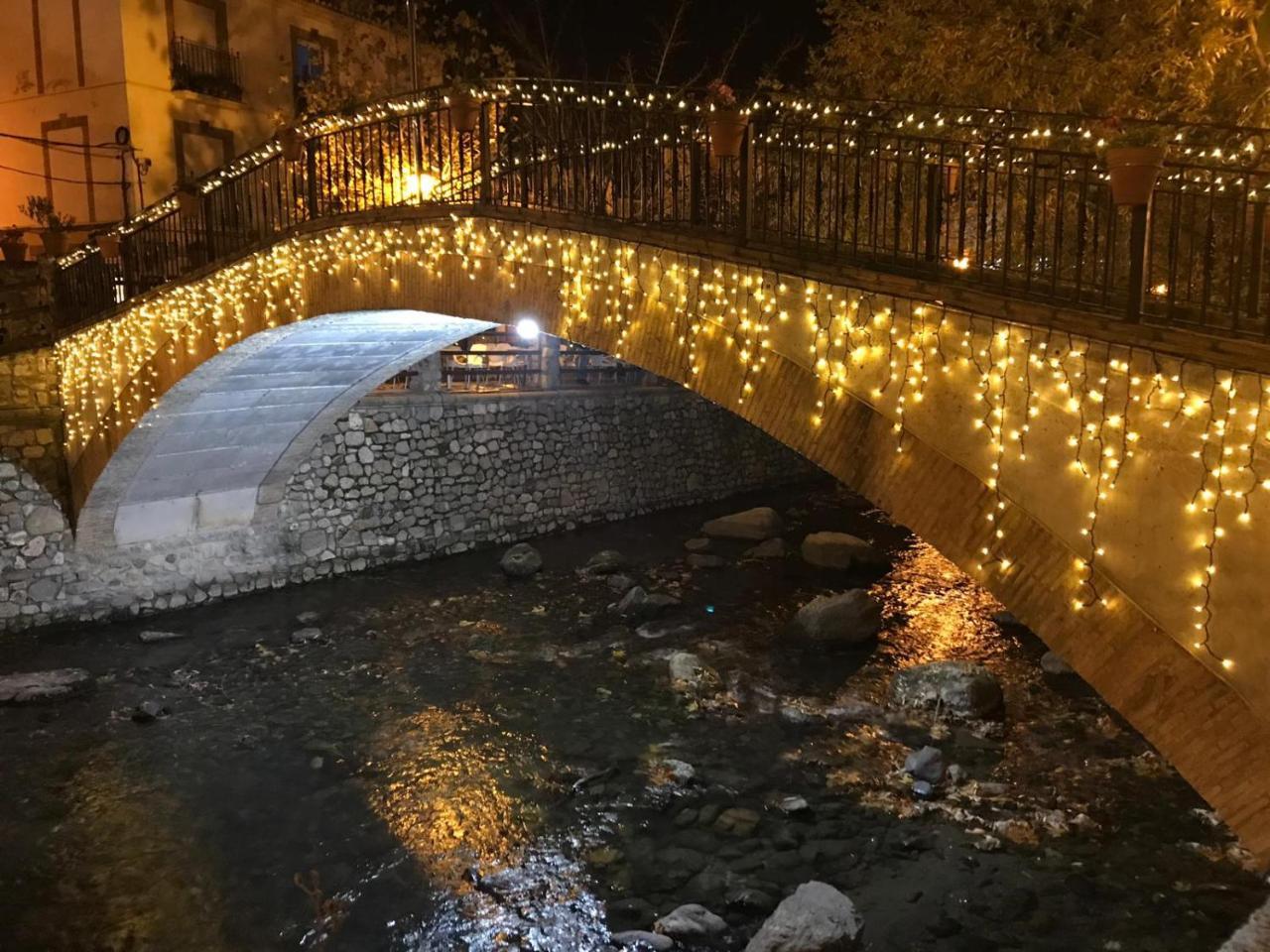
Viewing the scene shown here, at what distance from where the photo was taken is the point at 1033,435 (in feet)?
13.4

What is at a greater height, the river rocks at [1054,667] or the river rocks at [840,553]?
the river rocks at [1054,667]

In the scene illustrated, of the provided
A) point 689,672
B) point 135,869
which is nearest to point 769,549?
point 689,672

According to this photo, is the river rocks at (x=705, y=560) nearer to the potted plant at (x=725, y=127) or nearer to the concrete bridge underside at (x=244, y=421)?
the concrete bridge underside at (x=244, y=421)

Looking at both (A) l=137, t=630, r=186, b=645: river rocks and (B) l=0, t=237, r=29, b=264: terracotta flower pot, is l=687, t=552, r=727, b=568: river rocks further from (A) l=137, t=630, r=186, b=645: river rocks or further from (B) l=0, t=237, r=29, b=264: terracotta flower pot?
(B) l=0, t=237, r=29, b=264: terracotta flower pot

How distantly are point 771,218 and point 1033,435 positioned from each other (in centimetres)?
318

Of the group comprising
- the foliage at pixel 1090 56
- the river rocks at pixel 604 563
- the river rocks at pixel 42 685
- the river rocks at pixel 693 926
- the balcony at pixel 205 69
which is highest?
the balcony at pixel 205 69

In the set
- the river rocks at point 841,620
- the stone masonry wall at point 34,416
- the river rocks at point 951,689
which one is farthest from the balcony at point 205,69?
the river rocks at point 951,689

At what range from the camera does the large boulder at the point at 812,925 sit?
5.56 metres

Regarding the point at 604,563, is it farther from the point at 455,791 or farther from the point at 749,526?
the point at 455,791

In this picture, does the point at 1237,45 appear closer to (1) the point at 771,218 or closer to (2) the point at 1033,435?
(1) the point at 771,218

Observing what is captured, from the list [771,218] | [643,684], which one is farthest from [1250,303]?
[643,684]

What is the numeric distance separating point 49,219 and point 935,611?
15.1 metres

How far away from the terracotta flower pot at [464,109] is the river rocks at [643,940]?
5858 millimetres

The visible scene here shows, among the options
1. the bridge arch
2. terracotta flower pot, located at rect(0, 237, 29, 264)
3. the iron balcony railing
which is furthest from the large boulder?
terracotta flower pot, located at rect(0, 237, 29, 264)
